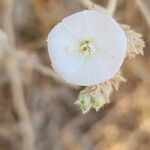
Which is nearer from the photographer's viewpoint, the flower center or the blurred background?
the flower center

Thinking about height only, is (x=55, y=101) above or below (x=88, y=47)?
above

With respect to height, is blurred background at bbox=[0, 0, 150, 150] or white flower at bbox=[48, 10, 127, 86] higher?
blurred background at bbox=[0, 0, 150, 150]

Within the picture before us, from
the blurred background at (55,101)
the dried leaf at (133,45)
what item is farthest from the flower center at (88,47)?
the blurred background at (55,101)

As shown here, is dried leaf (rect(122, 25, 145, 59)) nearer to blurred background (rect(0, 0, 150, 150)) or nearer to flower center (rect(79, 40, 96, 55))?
flower center (rect(79, 40, 96, 55))

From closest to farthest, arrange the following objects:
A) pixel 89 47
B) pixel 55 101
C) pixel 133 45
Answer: pixel 89 47 < pixel 133 45 < pixel 55 101

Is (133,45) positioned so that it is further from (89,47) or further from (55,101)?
(55,101)

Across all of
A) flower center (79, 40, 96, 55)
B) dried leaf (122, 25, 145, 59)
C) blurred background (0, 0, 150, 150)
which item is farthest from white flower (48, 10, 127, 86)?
blurred background (0, 0, 150, 150)

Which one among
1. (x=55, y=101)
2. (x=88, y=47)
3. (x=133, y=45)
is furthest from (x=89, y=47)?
(x=55, y=101)

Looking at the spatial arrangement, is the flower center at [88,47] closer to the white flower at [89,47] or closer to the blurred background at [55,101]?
the white flower at [89,47]
